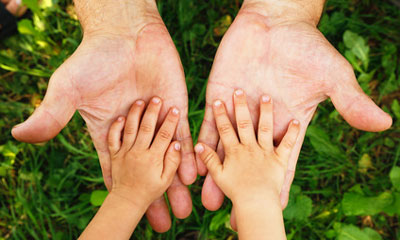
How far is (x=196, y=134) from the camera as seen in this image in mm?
2717

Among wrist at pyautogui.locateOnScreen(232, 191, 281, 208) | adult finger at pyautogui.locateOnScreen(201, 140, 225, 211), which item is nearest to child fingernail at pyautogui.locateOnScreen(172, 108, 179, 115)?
adult finger at pyautogui.locateOnScreen(201, 140, 225, 211)

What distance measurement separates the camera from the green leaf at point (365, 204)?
245 cm

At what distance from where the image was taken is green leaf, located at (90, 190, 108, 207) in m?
2.55

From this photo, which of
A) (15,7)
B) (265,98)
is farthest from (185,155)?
(15,7)

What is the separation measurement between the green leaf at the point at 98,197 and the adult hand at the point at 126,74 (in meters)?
0.21

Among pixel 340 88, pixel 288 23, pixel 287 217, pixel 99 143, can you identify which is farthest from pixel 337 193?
pixel 99 143

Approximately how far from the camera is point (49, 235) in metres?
2.72

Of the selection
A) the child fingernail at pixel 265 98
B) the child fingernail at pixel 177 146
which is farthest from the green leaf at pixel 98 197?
the child fingernail at pixel 265 98

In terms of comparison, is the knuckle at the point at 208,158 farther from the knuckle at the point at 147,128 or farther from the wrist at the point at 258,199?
the knuckle at the point at 147,128

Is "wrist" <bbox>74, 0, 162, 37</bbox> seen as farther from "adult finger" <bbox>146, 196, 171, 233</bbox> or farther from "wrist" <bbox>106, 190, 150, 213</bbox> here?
"adult finger" <bbox>146, 196, 171, 233</bbox>

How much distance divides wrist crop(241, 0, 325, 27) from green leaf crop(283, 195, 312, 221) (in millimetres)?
1260

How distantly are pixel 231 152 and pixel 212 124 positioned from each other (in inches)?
10.3

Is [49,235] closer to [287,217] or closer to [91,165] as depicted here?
[91,165]

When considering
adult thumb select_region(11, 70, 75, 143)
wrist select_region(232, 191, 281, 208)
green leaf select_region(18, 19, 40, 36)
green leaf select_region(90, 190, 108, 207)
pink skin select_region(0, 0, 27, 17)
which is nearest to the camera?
adult thumb select_region(11, 70, 75, 143)
